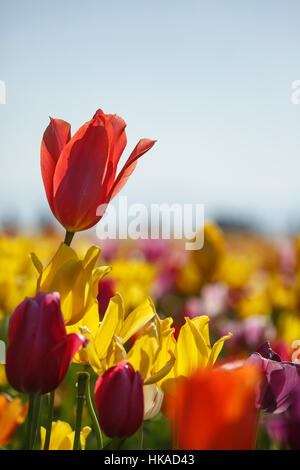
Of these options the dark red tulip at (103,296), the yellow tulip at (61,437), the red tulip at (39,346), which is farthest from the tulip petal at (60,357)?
the dark red tulip at (103,296)

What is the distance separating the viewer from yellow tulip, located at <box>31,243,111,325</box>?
0.33 m

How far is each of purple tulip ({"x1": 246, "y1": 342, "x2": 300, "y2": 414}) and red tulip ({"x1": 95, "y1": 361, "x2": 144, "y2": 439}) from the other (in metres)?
0.06

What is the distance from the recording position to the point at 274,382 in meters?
0.32

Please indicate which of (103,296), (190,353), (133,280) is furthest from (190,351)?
(133,280)

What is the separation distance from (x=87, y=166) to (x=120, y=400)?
0.14 meters

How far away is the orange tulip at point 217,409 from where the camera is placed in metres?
0.21

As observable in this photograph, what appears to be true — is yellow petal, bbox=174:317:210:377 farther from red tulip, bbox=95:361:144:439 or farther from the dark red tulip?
the dark red tulip

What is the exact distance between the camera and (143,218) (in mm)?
Result: 852

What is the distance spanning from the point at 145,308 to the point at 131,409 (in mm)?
60

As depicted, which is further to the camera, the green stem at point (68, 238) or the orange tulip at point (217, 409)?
the green stem at point (68, 238)

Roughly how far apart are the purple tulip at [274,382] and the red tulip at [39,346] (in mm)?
96

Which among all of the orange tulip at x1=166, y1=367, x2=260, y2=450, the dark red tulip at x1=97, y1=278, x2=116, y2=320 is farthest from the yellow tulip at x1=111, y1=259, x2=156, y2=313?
the orange tulip at x1=166, y1=367, x2=260, y2=450

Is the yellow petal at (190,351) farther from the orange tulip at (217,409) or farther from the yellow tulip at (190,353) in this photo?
the orange tulip at (217,409)

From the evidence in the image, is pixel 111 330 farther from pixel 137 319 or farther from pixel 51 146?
pixel 51 146
